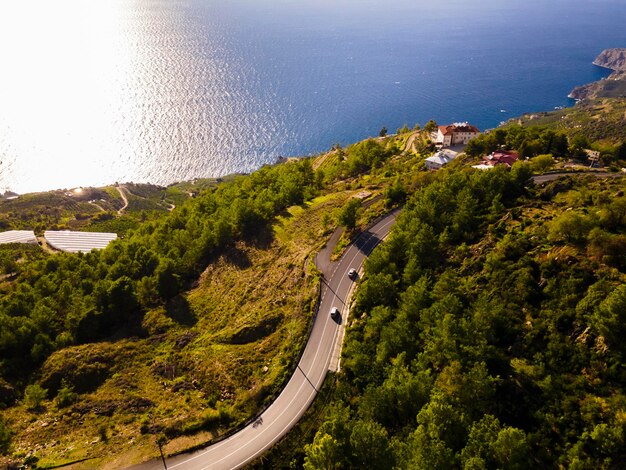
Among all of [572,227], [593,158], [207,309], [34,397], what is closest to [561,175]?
[593,158]

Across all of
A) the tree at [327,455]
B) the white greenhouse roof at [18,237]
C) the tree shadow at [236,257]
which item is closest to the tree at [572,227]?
the tree at [327,455]

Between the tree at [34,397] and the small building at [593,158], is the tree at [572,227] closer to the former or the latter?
the small building at [593,158]

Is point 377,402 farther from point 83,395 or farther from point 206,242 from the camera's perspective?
point 206,242

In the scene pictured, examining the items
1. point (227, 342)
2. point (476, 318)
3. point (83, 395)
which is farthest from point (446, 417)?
point (83, 395)

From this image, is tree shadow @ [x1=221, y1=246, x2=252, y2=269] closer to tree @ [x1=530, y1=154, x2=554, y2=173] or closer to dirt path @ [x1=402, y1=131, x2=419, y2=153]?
tree @ [x1=530, y1=154, x2=554, y2=173]

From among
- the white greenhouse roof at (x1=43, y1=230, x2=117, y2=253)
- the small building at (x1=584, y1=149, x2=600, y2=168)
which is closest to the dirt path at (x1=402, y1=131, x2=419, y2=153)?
the small building at (x1=584, y1=149, x2=600, y2=168)

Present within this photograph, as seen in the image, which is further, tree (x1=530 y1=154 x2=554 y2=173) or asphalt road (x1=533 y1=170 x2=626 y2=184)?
tree (x1=530 y1=154 x2=554 y2=173)

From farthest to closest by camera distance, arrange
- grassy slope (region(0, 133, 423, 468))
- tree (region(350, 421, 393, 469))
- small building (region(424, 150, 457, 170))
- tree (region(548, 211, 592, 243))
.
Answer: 1. small building (region(424, 150, 457, 170))
2. tree (region(548, 211, 592, 243))
3. grassy slope (region(0, 133, 423, 468))
4. tree (region(350, 421, 393, 469))

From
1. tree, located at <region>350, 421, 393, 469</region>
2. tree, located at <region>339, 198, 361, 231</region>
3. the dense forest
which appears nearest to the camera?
the dense forest
